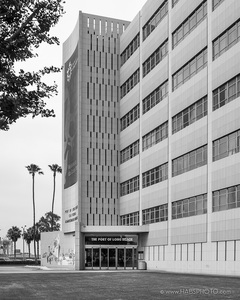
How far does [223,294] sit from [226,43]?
27422mm

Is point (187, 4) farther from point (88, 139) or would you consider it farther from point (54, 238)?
point (54, 238)

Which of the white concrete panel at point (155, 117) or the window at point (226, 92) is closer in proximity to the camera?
the window at point (226, 92)

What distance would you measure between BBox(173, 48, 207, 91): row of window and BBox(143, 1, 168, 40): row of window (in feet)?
25.7

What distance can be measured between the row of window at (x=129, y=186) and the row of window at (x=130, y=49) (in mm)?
15169

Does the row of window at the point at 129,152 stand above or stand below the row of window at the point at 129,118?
below

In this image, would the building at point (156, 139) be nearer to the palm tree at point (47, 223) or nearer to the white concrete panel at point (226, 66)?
the white concrete panel at point (226, 66)

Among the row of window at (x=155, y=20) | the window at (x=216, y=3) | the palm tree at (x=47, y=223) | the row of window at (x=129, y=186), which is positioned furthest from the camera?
the palm tree at (x=47, y=223)

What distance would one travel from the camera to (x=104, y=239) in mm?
65250

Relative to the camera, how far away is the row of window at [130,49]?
227ft

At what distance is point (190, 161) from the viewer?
5369cm

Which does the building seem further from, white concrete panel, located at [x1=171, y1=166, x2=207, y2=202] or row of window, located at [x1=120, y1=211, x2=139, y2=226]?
row of window, located at [x1=120, y1=211, x2=139, y2=226]

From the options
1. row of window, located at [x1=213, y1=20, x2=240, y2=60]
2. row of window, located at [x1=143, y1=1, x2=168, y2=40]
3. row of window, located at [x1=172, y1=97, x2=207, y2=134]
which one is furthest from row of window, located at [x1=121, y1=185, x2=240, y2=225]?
row of window, located at [x1=143, y1=1, x2=168, y2=40]

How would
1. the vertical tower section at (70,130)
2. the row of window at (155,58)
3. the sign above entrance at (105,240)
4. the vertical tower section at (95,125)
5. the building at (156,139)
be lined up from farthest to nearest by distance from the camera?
1. the vertical tower section at (70,130)
2. the vertical tower section at (95,125)
3. the sign above entrance at (105,240)
4. the row of window at (155,58)
5. the building at (156,139)

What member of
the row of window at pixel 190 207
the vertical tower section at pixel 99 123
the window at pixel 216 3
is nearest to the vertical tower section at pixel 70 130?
the vertical tower section at pixel 99 123
